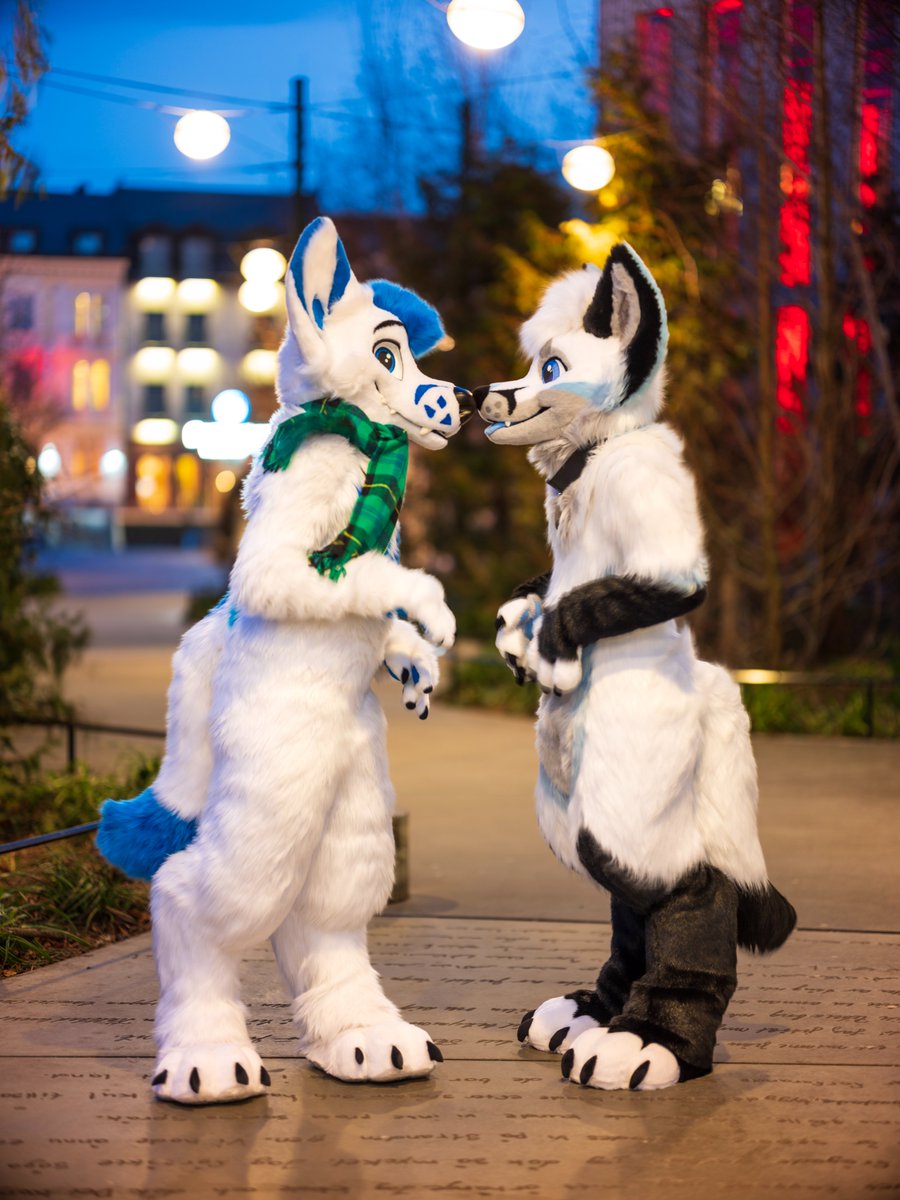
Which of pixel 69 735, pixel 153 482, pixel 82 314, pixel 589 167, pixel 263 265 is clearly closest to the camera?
pixel 69 735

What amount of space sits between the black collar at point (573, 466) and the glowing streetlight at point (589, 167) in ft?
20.6

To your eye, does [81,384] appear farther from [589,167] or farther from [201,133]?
[201,133]

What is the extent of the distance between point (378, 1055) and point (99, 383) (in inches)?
1702

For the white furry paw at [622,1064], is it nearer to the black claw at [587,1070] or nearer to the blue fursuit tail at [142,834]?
the black claw at [587,1070]

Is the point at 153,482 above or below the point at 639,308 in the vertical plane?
above

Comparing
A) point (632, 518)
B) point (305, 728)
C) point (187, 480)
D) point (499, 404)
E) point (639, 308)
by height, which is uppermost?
point (187, 480)

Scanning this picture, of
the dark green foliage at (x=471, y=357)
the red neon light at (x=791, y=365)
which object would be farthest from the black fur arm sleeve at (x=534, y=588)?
the dark green foliage at (x=471, y=357)

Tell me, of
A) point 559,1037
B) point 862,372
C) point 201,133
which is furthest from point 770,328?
point 559,1037

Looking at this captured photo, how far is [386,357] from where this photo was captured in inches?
156

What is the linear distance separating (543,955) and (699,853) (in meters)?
1.32

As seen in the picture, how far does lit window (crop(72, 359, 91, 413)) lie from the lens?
44.2 m

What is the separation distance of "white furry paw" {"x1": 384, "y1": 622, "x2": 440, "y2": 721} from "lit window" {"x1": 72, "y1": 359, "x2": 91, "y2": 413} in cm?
4202

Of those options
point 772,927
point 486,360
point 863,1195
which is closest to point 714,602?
point 486,360

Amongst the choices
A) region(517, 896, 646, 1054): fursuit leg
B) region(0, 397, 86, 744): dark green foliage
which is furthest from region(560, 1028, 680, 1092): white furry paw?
region(0, 397, 86, 744): dark green foliage
